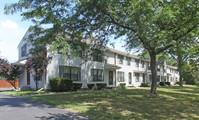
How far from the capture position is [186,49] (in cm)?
1630

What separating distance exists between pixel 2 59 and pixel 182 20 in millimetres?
19023

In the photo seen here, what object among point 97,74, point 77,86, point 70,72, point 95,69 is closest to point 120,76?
point 97,74

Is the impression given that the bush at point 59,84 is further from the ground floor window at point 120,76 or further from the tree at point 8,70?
the ground floor window at point 120,76

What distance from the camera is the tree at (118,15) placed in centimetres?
892

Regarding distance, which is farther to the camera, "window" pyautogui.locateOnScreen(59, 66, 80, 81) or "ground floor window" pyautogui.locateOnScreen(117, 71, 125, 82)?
"ground floor window" pyautogui.locateOnScreen(117, 71, 125, 82)

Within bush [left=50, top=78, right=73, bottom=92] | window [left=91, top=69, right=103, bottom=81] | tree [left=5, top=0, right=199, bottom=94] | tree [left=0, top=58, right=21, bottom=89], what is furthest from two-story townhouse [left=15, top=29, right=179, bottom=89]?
tree [left=5, top=0, right=199, bottom=94]

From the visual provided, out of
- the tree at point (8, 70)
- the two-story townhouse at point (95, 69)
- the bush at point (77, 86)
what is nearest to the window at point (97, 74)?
the two-story townhouse at point (95, 69)

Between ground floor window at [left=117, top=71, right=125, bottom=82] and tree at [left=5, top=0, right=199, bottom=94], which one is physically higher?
tree at [left=5, top=0, right=199, bottom=94]

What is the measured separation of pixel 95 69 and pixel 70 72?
453 centimetres

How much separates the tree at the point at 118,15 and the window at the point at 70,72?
7034mm

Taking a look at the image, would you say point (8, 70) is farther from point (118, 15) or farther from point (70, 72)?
point (118, 15)

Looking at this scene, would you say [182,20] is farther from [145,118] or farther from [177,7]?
[145,118]

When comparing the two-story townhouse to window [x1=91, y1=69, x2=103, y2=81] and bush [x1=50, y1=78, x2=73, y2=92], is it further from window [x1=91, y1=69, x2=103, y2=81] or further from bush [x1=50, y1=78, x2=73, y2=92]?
bush [x1=50, y1=78, x2=73, y2=92]

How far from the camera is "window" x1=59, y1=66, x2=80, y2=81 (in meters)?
18.1
